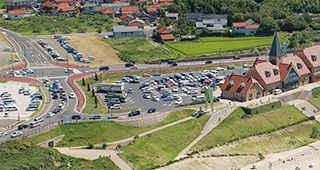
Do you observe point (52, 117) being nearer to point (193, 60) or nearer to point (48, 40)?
point (193, 60)

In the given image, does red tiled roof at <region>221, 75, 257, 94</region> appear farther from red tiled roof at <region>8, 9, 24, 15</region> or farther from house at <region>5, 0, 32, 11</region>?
house at <region>5, 0, 32, 11</region>

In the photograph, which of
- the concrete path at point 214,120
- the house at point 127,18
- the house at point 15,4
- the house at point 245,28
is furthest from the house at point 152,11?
the concrete path at point 214,120

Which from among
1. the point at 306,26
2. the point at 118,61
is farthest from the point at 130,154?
the point at 306,26

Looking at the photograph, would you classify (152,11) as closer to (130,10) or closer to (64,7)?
Answer: (130,10)

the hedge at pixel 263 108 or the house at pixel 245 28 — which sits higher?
the house at pixel 245 28

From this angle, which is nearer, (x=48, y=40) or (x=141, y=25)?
(x=48, y=40)

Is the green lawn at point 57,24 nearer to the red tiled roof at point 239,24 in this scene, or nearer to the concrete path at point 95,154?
the red tiled roof at point 239,24

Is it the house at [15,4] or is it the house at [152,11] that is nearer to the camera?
the house at [152,11]
